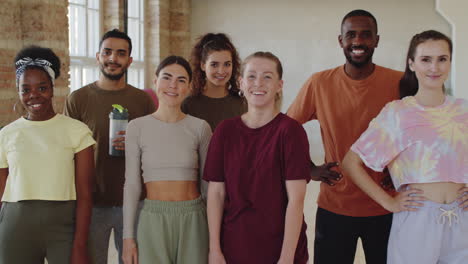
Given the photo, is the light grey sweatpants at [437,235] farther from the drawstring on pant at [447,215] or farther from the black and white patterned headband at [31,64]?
the black and white patterned headband at [31,64]

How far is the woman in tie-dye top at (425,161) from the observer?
1805 millimetres

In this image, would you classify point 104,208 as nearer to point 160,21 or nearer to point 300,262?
point 300,262

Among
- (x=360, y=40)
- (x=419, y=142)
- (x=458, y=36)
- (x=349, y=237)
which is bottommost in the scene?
(x=349, y=237)

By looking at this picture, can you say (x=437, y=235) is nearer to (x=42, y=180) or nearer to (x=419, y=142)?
(x=419, y=142)

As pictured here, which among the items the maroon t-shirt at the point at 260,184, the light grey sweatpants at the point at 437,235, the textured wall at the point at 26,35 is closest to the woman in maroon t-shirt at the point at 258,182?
the maroon t-shirt at the point at 260,184

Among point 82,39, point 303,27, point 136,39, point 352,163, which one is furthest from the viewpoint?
point 303,27

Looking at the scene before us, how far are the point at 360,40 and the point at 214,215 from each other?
3.45 feet

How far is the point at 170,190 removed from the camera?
6.86ft

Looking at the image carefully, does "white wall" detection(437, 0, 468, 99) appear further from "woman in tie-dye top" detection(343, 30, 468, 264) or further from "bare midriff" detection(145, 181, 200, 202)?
"bare midriff" detection(145, 181, 200, 202)

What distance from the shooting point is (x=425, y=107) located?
1.90 m

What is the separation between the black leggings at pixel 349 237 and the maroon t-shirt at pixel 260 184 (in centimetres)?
39

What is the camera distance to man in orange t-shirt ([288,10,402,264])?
220 centimetres

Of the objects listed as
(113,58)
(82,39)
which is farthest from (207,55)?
(82,39)

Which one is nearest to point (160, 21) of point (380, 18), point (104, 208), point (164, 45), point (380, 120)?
point (164, 45)
